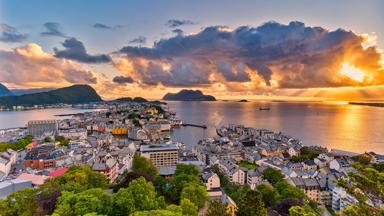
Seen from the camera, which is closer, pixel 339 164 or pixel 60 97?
pixel 339 164

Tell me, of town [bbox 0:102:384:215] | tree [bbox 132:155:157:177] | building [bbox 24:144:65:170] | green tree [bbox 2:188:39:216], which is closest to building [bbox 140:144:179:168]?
town [bbox 0:102:384:215]

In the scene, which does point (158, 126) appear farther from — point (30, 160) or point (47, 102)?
point (47, 102)

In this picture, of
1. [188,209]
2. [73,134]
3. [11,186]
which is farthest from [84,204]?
[73,134]

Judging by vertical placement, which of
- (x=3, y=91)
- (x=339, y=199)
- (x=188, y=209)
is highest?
Answer: (x=3, y=91)

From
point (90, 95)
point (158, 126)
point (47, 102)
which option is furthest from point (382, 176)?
point (90, 95)

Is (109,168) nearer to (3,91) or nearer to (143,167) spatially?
(143,167)

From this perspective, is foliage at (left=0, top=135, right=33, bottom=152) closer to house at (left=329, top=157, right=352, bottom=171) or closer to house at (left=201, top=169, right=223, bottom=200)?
house at (left=201, top=169, right=223, bottom=200)

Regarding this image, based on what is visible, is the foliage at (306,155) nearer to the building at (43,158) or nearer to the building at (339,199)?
the building at (339,199)

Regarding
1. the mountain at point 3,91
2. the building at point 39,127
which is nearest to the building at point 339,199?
the building at point 39,127
